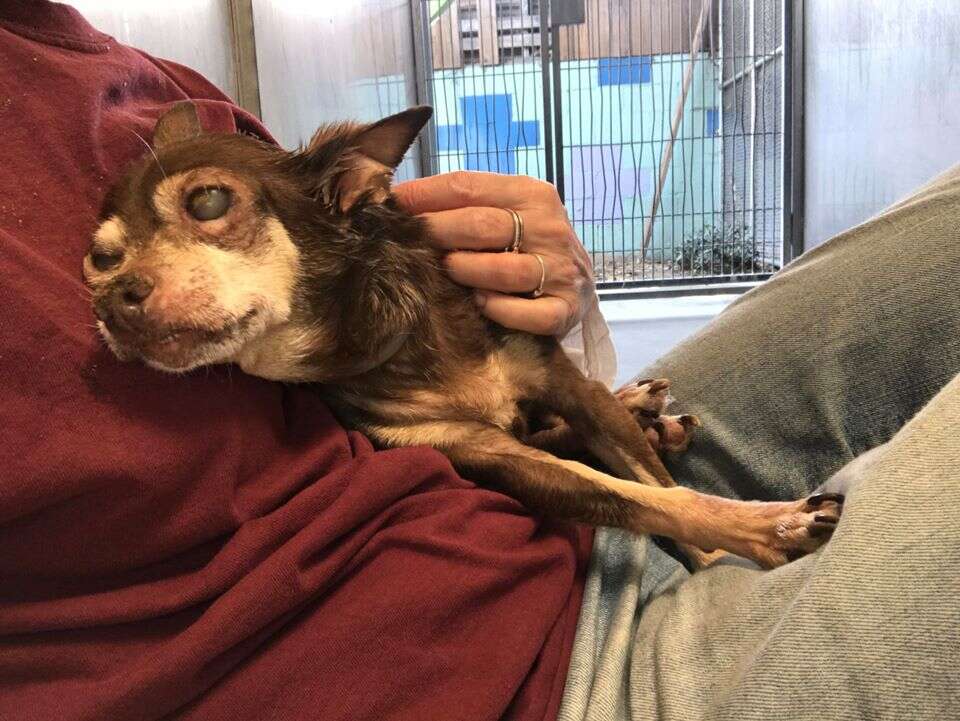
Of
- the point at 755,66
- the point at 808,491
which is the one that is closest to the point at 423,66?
the point at 755,66

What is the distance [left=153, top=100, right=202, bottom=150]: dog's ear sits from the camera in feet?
3.34

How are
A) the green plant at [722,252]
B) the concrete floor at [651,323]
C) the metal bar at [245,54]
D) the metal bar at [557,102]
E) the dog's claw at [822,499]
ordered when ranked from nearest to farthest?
the dog's claw at [822,499], the metal bar at [245,54], the concrete floor at [651,323], the metal bar at [557,102], the green plant at [722,252]

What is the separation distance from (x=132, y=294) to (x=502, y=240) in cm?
58

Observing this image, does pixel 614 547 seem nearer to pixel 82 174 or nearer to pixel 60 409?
pixel 60 409

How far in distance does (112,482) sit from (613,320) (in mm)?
3959

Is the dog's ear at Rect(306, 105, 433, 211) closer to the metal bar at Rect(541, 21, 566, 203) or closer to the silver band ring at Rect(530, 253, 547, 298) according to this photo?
the silver band ring at Rect(530, 253, 547, 298)

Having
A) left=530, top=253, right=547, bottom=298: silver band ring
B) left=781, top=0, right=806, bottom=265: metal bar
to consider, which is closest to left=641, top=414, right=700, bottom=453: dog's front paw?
left=530, top=253, right=547, bottom=298: silver band ring

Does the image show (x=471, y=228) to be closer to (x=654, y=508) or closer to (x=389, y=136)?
(x=389, y=136)

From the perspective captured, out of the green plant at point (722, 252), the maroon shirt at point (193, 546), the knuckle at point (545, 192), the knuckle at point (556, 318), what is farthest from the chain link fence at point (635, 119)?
the maroon shirt at point (193, 546)

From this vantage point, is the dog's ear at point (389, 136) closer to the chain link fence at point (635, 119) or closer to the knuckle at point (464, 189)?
the knuckle at point (464, 189)

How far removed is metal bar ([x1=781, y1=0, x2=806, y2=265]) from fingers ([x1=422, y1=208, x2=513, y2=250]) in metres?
3.87

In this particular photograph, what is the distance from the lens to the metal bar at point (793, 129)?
4582 millimetres

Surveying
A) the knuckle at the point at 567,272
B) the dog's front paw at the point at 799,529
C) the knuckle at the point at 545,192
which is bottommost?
the dog's front paw at the point at 799,529

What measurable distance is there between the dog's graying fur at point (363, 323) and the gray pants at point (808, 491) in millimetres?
84
